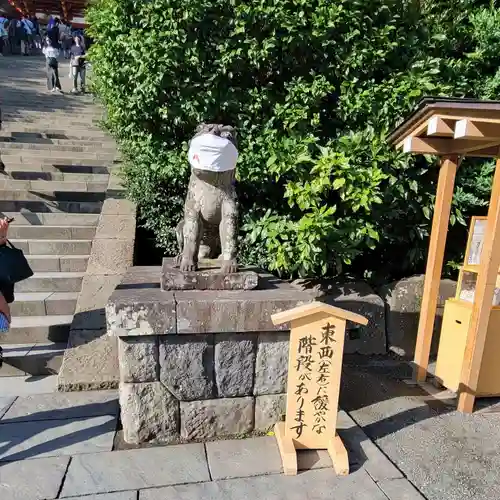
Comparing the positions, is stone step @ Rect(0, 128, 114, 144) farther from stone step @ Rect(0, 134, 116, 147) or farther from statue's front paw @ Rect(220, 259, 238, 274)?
Result: statue's front paw @ Rect(220, 259, 238, 274)

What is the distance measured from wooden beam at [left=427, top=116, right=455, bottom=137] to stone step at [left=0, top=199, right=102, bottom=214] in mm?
5123

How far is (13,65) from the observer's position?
17.9m

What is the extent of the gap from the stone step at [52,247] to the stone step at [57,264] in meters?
0.22

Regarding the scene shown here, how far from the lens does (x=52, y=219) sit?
6.14 meters

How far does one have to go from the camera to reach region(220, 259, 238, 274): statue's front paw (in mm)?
3111

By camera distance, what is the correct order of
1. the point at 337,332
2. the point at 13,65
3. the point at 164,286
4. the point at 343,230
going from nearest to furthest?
the point at 337,332 → the point at 164,286 → the point at 343,230 → the point at 13,65

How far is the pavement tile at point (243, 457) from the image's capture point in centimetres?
270

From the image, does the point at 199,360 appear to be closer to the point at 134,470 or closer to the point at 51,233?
the point at 134,470

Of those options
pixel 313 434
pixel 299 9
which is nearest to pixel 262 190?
pixel 299 9

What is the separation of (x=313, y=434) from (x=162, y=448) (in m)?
1.08

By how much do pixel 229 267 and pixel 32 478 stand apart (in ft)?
6.11

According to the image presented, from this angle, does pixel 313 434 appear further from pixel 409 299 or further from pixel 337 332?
pixel 409 299

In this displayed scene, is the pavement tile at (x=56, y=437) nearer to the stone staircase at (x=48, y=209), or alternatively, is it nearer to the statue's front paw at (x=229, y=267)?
the stone staircase at (x=48, y=209)

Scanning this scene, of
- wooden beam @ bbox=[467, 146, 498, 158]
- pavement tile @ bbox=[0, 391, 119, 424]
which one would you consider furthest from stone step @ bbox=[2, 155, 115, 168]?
wooden beam @ bbox=[467, 146, 498, 158]
